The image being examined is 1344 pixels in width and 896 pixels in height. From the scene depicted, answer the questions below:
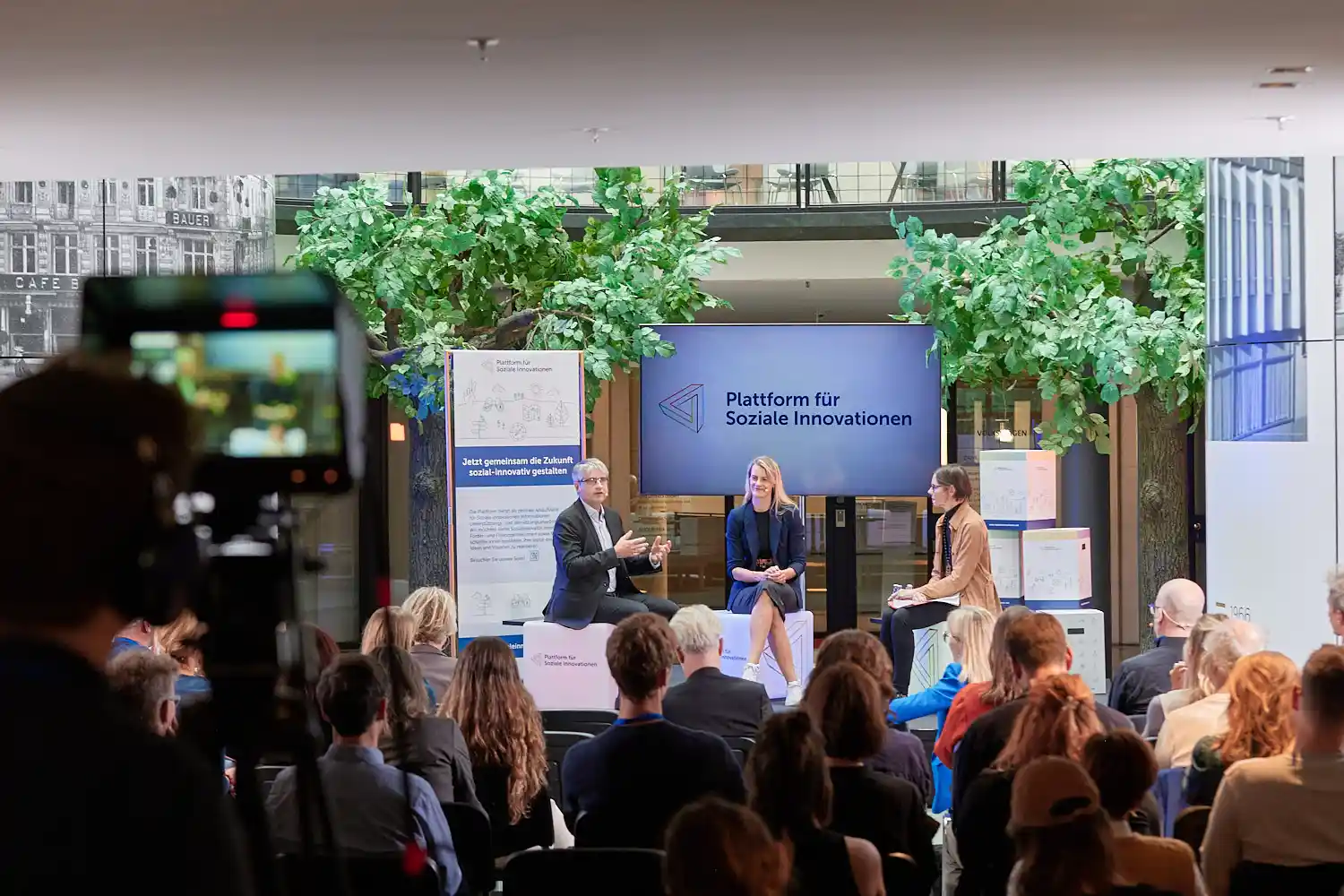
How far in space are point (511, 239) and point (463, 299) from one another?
75 cm

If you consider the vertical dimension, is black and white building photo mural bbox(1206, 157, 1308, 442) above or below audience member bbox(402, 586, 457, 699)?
above

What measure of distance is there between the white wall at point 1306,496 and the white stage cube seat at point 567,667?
143 inches

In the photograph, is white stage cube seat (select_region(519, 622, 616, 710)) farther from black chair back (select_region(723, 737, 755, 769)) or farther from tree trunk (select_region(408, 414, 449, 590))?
black chair back (select_region(723, 737, 755, 769))

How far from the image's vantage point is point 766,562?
845 centimetres

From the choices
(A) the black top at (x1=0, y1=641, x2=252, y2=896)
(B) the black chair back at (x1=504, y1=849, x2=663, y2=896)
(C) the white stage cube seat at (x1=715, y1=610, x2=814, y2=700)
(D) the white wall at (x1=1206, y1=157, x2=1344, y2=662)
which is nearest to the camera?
(A) the black top at (x1=0, y1=641, x2=252, y2=896)

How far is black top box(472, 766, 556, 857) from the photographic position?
4.39 meters

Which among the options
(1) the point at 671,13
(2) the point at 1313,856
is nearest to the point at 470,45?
(1) the point at 671,13

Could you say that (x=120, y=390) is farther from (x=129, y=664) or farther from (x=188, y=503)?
(x=129, y=664)

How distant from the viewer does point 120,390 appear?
1.03 meters

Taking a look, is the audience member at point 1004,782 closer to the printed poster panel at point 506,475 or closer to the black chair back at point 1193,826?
the black chair back at point 1193,826

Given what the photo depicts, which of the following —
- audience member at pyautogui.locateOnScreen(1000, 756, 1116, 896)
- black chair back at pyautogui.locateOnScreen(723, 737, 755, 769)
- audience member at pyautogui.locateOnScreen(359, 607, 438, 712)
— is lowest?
black chair back at pyautogui.locateOnScreen(723, 737, 755, 769)

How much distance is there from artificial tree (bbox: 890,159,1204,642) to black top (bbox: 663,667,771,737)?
563cm

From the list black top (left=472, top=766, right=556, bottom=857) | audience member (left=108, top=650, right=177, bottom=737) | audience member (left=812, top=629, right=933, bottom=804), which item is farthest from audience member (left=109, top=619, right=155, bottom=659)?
audience member (left=812, top=629, right=933, bottom=804)

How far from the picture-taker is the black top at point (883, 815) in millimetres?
3516
